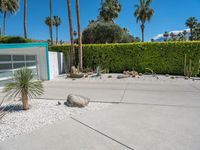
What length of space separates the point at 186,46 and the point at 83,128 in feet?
40.8

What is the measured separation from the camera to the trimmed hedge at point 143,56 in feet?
45.9

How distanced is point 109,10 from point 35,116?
28.6 metres

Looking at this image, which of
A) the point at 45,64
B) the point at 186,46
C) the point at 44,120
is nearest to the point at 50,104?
the point at 44,120

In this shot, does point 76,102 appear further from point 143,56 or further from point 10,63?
point 143,56

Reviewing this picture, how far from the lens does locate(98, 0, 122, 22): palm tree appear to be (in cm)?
3083

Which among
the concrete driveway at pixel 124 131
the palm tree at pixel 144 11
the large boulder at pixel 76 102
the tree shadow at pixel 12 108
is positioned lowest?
the concrete driveway at pixel 124 131

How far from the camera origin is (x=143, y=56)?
1535cm

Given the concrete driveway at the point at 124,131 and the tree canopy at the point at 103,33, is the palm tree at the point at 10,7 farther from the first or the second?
the concrete driveway at the point at 124,131

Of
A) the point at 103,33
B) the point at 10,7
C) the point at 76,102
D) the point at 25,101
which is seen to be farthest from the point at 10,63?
the point at 10,7

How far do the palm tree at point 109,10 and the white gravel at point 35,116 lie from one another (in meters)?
27.0

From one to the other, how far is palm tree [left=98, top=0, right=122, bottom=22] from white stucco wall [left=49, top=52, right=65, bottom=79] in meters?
17.3

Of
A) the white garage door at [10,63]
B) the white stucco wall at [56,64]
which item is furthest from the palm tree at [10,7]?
the white garage door at [10,63]

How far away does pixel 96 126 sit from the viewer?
4453mm

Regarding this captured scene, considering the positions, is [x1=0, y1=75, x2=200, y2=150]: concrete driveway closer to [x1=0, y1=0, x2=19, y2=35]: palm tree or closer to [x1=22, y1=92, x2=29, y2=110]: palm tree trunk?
[x1=22, y1=92, x2=29, y2=110]: palm tree trunk
